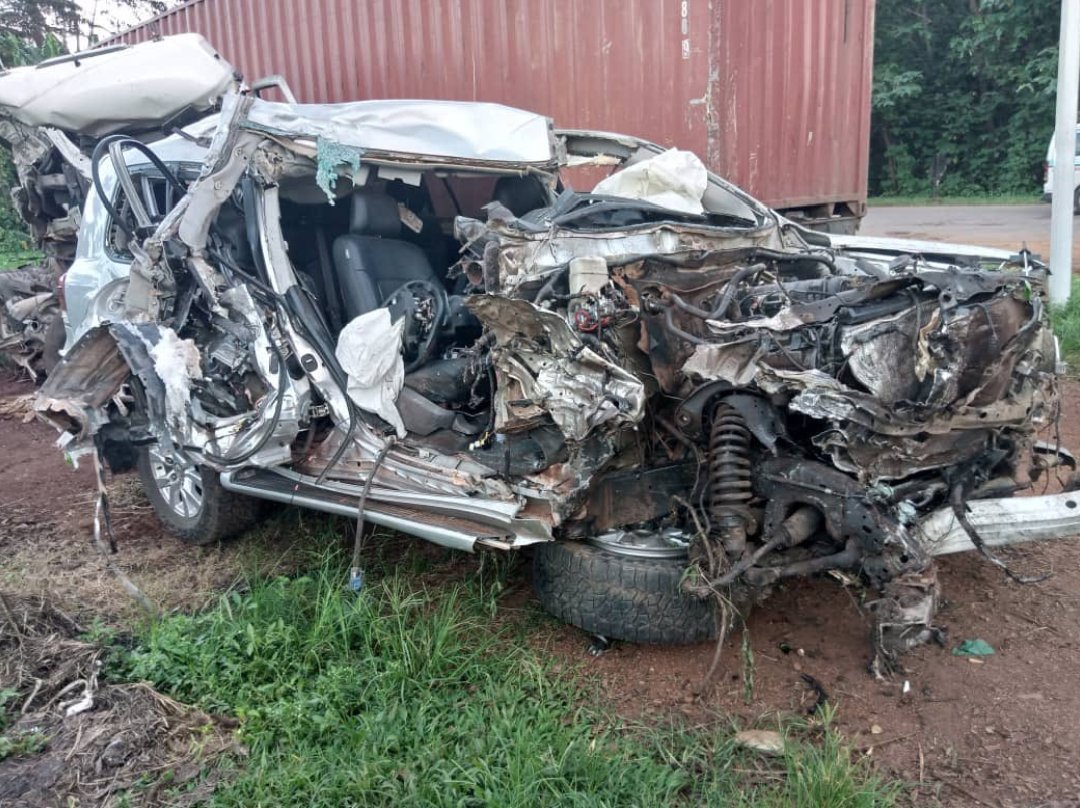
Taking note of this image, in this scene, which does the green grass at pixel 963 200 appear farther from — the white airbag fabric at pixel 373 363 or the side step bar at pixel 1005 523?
the white airbag fabric at pixel 373 363

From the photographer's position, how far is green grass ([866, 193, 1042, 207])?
20120 mm

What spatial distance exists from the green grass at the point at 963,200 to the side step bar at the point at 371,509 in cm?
2039

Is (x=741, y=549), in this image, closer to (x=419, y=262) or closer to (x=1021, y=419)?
(x=1021, y=419)

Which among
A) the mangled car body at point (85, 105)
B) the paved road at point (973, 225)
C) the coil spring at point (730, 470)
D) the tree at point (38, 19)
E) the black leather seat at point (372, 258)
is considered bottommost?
the paved road at point (973, 225)

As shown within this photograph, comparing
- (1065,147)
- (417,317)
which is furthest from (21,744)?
(1065,147)

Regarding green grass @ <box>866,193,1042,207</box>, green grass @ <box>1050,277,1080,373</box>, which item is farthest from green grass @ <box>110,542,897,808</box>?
green grass @ <box>866,193,1042,207</box>

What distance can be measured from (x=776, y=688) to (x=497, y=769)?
1.04 metres

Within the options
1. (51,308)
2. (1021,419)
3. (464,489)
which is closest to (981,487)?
(1021,419)

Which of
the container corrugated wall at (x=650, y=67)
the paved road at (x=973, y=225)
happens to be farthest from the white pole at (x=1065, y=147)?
the paved road at (x=973, y=225)

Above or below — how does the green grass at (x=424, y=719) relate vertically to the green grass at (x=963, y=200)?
above

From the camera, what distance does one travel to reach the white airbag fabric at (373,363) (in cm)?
340

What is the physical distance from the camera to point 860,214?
8.15 m

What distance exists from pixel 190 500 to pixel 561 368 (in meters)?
2.22

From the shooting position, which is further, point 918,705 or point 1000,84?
point 1000,84
